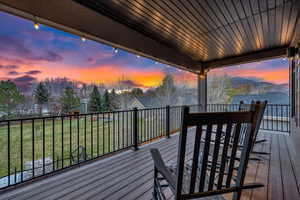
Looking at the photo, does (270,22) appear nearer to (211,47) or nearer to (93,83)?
(211,47)

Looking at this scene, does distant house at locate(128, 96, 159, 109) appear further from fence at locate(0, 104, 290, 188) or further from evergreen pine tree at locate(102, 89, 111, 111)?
fence at locate(0, 104, 290, 188)

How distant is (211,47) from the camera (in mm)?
4480

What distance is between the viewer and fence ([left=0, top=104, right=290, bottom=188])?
2.38 metres

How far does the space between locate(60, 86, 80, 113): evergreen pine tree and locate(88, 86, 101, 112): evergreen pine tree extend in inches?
16.8

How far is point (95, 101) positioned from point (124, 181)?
318 cm

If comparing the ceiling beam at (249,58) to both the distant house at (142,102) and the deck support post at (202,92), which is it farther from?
the distant house at (142,102)

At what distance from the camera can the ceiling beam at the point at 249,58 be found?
4431 millimetres

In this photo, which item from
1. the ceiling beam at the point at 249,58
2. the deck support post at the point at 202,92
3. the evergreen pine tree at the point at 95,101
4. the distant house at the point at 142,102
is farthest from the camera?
the deck support post at the point at 202,92

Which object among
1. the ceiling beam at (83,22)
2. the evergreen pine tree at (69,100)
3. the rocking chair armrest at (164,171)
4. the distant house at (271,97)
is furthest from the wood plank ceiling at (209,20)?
the distant house at (271,97)

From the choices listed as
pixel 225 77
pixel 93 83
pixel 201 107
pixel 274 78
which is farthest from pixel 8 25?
pixel 274 78

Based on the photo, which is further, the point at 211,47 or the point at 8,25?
the point at 211,47

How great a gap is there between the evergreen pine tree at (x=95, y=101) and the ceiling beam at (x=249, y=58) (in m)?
4.41

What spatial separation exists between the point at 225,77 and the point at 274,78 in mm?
2068

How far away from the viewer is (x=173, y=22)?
9.87 ft
